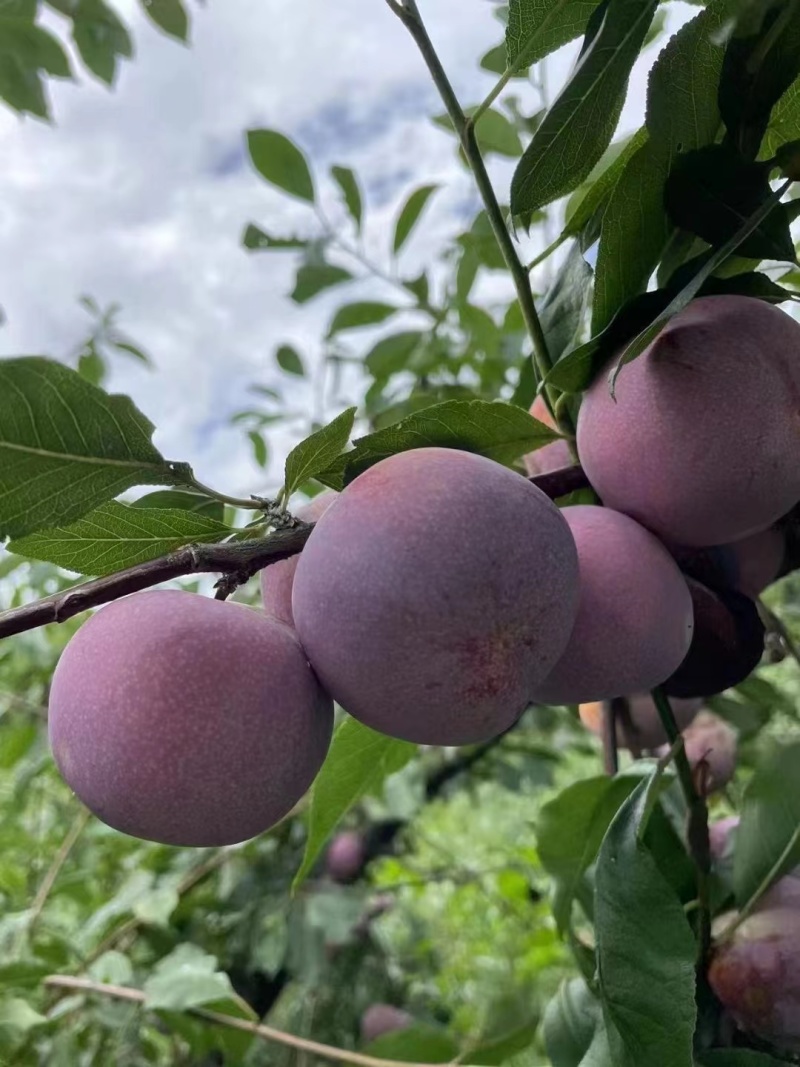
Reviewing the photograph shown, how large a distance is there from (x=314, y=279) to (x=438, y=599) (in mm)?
1299

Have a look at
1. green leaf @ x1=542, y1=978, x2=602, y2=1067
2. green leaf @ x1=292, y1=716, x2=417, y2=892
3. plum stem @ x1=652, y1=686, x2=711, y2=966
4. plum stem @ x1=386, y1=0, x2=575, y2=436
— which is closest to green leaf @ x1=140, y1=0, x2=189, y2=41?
plum stem @ x1=386, y1=0, x2=575, y2=436

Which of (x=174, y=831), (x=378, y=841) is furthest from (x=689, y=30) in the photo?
(x=378, y=841)

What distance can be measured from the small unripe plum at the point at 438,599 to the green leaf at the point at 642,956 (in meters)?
0.18

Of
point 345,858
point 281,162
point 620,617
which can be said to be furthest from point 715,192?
point 345,858

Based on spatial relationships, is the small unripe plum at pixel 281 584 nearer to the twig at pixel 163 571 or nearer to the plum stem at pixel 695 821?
the twig at pixel 163 571

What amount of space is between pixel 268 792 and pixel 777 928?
0.47 m

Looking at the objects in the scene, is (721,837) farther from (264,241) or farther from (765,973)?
(264,241)

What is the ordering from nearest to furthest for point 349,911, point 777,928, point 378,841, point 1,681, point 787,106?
1. point 787,106
2. point 777,928
3. point 349,911
4. point 378,841
5. point 1,681

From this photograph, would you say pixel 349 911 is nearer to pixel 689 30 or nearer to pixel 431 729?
pixel 431 729

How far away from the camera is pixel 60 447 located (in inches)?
21.7

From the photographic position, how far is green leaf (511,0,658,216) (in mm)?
546

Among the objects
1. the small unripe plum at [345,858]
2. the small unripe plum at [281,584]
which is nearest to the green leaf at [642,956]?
the small unripe plum at [281,584]

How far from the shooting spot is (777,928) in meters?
0.76

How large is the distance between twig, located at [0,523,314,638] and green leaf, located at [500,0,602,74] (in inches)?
14.8
